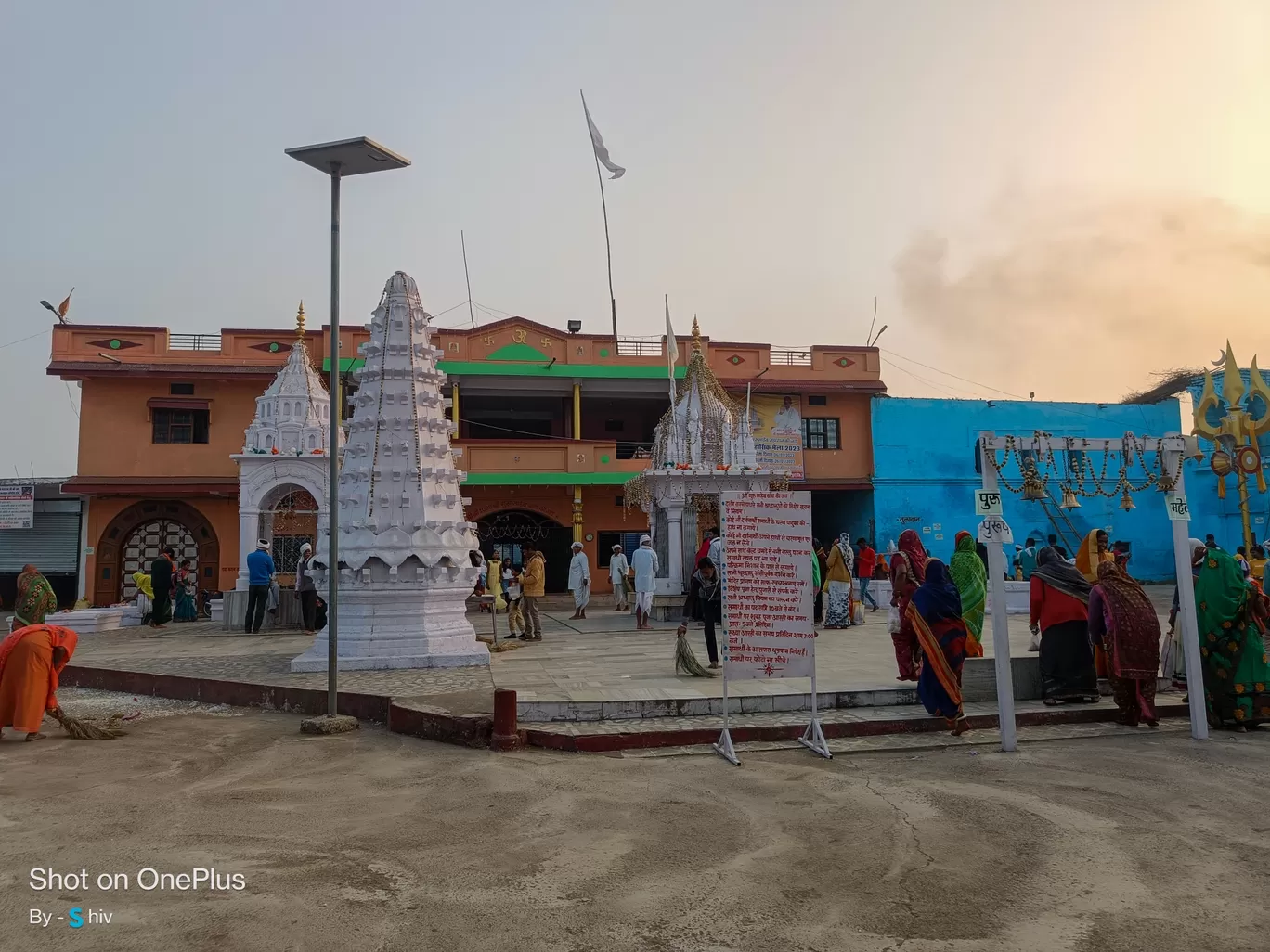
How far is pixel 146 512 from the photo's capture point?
23078 mm

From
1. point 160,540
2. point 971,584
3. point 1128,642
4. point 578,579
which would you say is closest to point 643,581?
point 578,579

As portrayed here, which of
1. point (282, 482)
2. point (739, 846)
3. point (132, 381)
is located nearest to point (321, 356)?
point (132, 381)

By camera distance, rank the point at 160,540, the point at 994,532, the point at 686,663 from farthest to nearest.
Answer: the point at 160,540, the point at 686,663, the point at 994,532

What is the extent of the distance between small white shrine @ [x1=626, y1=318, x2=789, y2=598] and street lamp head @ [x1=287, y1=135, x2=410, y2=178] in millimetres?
9830

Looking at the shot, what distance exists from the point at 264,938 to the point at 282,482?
1603 cm

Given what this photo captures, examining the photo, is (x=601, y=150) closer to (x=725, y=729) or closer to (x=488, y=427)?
(x=488, y=427)

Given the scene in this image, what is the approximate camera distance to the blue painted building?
26.0m

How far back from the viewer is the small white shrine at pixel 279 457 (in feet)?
58.8

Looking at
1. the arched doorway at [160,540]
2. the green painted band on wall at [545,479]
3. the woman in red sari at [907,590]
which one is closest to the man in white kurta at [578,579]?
the green painted band on wall at [545,479]

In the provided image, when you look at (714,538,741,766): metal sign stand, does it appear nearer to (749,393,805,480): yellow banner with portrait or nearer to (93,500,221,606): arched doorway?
(749,393,805,480): yellow banner with portrait

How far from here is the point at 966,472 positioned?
26.5 metres

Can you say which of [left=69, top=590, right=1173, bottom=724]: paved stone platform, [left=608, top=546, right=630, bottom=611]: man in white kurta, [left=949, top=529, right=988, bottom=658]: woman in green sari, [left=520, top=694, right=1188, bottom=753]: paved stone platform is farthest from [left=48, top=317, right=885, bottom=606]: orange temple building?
[left=520, top=694, right=1188, bottom=753]: paved stone platform

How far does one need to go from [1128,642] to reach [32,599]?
10425 millimetres

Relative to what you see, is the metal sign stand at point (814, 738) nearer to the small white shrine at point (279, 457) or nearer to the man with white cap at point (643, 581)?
the man with white cap at point (643, 581)
